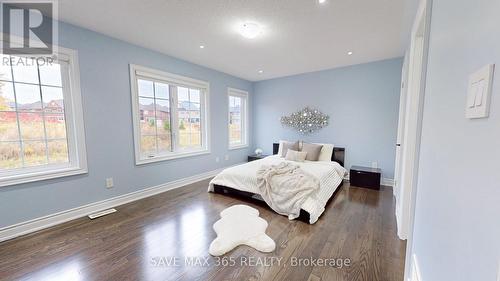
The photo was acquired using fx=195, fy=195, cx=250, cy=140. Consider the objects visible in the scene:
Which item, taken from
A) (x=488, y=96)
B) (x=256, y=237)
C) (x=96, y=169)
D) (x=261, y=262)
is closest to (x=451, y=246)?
(x=488, y=96)

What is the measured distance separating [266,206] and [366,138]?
99.7 inches

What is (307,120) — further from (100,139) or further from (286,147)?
(100,139)

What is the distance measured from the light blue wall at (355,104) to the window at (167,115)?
2.04 m

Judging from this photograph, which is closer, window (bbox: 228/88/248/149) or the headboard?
the headboard

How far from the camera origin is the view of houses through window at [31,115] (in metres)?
2.07

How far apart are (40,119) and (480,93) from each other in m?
3.54

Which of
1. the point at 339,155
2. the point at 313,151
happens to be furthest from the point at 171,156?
the point at 339,155

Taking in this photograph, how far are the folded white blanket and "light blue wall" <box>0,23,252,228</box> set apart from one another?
6.19ft

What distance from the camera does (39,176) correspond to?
7.23 ft

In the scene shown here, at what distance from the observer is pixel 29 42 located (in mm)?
2117

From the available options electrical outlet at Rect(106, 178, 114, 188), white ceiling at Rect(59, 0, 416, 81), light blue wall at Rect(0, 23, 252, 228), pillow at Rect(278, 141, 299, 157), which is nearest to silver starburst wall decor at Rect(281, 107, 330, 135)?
pillow at Rect(278, 141, 299, 157)

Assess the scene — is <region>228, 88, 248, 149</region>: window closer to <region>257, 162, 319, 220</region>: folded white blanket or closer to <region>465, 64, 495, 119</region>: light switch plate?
<region>257, 162, 319, 220</region>: folded white blanket

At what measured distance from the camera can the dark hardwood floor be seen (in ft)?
5.23

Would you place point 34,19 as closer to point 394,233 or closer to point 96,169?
point 96,169
